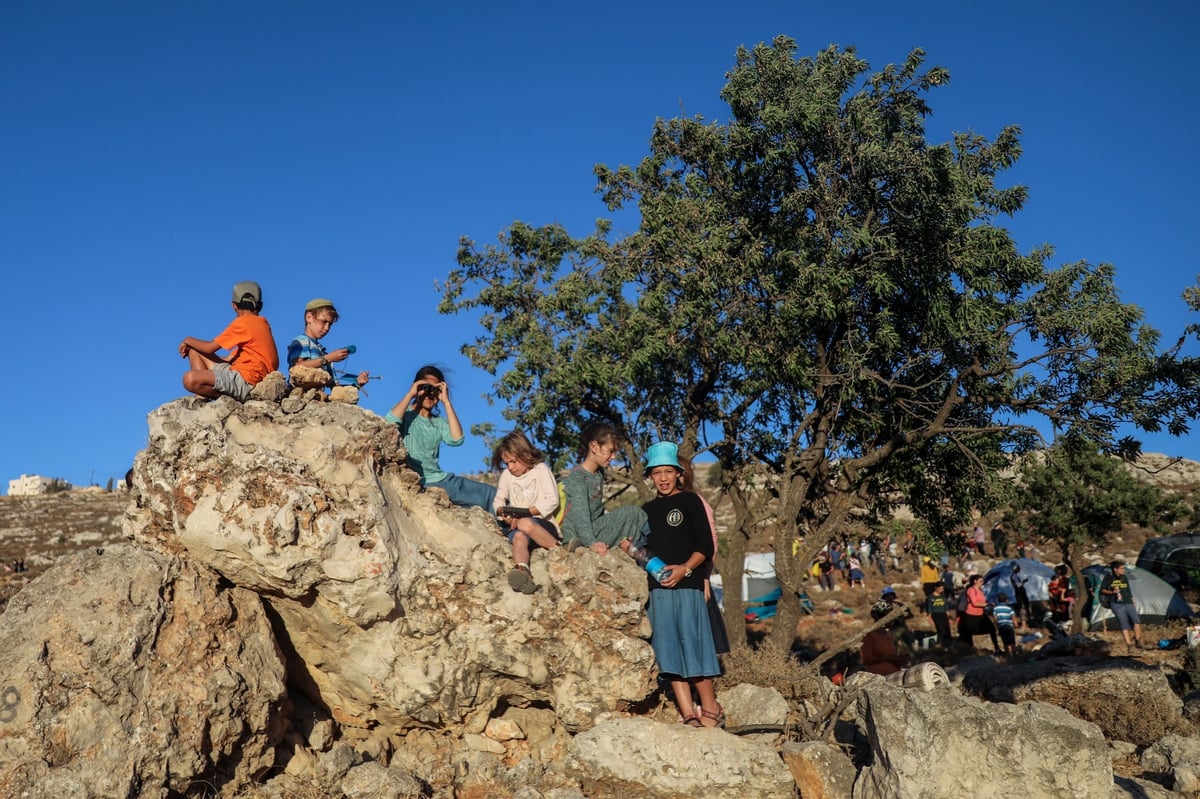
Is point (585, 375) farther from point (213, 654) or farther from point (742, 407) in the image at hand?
point (213, 654)

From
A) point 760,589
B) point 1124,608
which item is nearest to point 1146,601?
point 1124,608

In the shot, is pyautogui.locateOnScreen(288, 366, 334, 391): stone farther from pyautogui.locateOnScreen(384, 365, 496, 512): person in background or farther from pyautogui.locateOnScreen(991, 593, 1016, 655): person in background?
pyautogui.locateOnScreen(991, 593, 1016, 655): person in background

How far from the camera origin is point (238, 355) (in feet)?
25.5

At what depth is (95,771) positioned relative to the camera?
19.9 feet

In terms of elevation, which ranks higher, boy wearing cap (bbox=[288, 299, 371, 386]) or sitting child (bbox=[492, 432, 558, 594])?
boy wearing cap (bbox=[288, 299, 371, 386])

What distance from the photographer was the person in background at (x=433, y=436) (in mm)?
8617

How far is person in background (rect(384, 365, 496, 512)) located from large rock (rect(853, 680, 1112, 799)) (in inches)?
151

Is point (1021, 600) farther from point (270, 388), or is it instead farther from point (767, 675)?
point (270, 388)

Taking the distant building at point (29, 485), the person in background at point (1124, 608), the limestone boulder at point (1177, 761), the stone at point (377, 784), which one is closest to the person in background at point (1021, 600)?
the person in background at point (1124, 608)

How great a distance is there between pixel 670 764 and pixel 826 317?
7098 mm

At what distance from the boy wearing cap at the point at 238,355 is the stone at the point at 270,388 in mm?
65

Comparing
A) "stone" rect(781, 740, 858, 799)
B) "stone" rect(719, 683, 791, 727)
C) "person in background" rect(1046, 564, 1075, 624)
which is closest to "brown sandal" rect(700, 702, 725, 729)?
"stone" rect(719, 683, 791, 727)

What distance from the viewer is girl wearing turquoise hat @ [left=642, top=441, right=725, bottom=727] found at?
7.66 metres

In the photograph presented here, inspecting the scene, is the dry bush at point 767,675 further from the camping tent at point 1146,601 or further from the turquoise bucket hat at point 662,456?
the camping tent at point 1146,601
